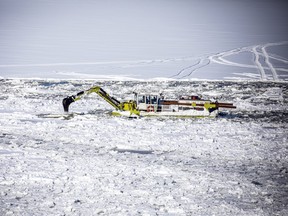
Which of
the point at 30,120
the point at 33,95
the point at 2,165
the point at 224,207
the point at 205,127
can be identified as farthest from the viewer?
the point at 33,95

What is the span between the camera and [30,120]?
14562 millimetres

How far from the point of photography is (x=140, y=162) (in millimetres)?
9586

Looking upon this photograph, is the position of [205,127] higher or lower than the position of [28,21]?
lower

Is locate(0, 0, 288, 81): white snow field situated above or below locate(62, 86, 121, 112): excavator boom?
above

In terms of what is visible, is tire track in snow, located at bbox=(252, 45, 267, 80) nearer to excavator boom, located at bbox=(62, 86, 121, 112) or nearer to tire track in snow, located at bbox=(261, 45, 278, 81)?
tire track in snow, located at bbox=(261, 45, 278, 81)

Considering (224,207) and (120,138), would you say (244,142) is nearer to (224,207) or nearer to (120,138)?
(120,138)

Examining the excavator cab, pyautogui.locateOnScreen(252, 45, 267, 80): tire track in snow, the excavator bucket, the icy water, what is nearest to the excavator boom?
the excavator bucket

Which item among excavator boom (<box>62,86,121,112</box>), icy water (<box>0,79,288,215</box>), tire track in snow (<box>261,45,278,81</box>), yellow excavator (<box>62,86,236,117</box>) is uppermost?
tire track in snow (<box>261,45,278,81</box>)

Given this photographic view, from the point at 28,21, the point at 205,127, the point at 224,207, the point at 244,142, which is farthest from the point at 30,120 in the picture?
the point at 28,21

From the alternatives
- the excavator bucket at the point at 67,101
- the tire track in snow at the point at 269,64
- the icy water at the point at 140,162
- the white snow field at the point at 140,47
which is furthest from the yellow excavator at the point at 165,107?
the tire track in snow at the point at 269,64

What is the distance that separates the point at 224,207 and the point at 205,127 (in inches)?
261

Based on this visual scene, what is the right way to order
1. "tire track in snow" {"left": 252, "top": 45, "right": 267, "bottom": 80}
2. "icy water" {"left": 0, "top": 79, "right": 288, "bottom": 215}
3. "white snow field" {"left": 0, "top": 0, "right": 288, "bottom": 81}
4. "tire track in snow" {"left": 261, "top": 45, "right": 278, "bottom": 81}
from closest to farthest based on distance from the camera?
1. "icy water" {"left": 0, "top": 79, "right": 288, "bottom": 215}
2. "tire track in snow" {"left": 261, "top": 45, "right": 278, "bottom": 81}
3. "tire track in snow" {"left": 252, "top": 45, "right": 267, "bottom": 80}
4. "white snow field" {"left": 0, "top": 0, "right": 288, "bottom": 81}

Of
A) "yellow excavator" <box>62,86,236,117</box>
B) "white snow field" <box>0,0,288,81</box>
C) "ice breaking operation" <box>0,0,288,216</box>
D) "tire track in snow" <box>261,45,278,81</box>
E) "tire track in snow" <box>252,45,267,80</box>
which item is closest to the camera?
"ice breaking operation" <box>0,0,288,216</box>

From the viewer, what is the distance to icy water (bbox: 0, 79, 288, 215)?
281 inches
